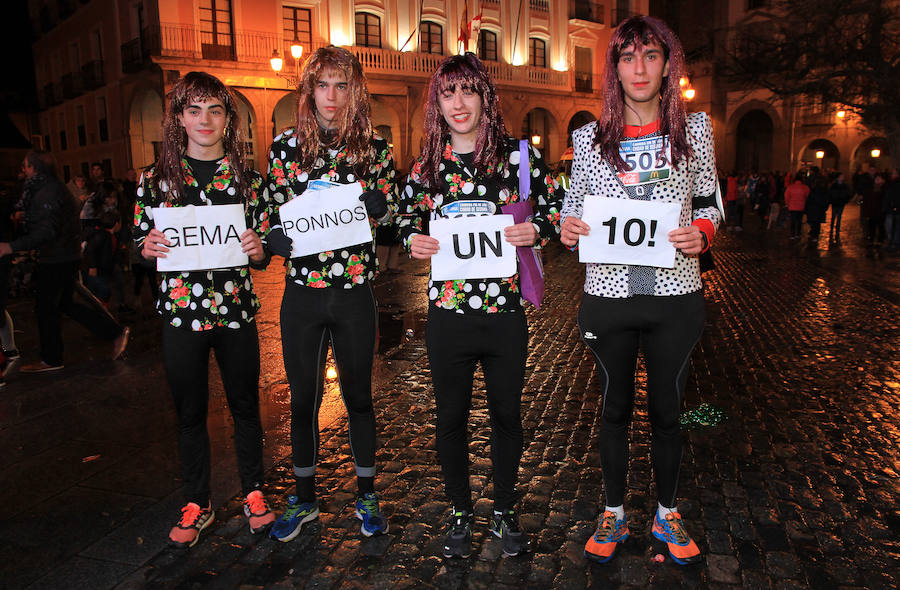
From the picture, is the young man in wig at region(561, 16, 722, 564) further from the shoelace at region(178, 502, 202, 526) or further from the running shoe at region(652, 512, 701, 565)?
the shoelace at region(178, 502, 202, 526)

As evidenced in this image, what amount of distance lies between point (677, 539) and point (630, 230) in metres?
1.47

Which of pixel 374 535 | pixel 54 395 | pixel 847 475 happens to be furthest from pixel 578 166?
pixel 54 395

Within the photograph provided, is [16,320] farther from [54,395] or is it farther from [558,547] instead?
[558,547]

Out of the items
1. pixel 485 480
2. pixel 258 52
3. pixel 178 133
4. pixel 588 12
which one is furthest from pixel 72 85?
pixel 485 480

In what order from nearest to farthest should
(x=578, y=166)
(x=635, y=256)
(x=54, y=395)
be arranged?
(x=635, y=256)
(x=578, y=166)
(x=54, y=395)

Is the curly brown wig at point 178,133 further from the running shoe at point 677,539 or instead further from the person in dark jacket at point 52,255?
the person in dark jacket at point 52,255

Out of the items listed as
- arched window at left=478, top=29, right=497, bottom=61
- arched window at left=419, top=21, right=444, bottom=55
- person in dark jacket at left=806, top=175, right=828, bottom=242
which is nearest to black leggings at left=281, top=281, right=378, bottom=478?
person in dark jacket at left=806, top=175, right=828, bottom=242

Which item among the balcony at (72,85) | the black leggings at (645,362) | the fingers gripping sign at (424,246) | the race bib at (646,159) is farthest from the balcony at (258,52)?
the black leggings at (645,362)

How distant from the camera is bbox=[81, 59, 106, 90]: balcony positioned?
2923 cm

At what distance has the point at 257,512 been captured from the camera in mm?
3479

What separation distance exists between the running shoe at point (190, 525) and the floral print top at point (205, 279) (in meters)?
0.97

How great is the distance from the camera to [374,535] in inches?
133

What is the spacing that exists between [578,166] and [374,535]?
6.90 ft

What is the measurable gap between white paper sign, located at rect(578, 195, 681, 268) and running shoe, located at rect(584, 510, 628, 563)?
127 cm
